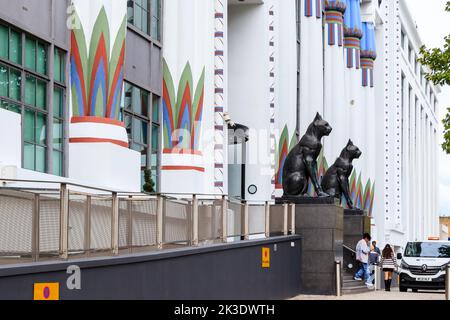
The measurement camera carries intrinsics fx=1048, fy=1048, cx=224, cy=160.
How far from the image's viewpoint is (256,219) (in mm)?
23609

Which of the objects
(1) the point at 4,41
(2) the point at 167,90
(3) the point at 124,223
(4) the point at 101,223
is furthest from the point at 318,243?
(4) the point at 101,223

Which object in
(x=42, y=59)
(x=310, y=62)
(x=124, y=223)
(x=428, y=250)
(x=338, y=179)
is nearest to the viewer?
(x=124, y=223)

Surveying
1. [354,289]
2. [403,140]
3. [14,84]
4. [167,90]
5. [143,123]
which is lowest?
[354,289]

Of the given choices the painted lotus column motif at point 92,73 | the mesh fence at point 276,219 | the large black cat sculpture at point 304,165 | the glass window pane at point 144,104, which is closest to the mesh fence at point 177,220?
the painted lotus column motif at point 92,73

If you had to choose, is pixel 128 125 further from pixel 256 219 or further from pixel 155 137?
pixel 256 219

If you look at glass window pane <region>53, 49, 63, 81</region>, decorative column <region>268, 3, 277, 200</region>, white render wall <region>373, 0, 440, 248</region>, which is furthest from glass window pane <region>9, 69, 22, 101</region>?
white render wall <region>373, 0, 440, 248</region>

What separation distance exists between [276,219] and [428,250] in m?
11.0

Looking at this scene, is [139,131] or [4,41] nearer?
[4,41]

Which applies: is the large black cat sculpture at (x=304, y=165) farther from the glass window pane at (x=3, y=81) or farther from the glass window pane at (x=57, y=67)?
the glass window pane at (x=3, y=81)

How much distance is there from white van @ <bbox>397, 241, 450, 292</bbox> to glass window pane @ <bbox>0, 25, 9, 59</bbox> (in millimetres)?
16070

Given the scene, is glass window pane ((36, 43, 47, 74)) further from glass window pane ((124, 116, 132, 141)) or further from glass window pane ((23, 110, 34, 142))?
glass window pane ((124, 116, 132, 141))

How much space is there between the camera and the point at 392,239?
6950 centimetres

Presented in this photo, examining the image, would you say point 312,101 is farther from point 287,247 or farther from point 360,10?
point 287,247
